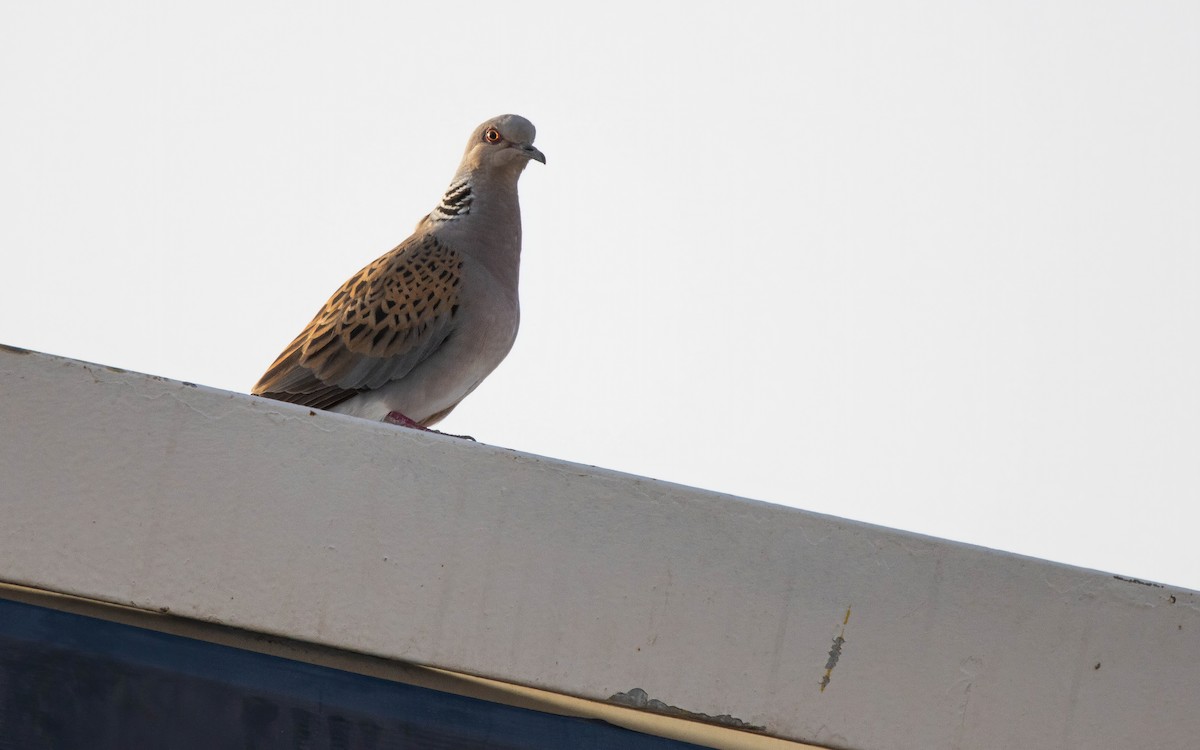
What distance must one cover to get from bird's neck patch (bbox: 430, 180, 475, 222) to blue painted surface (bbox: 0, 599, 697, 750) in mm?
2686

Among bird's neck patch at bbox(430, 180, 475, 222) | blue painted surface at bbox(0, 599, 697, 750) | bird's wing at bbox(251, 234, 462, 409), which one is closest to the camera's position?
blue painted surface at bbox(0, 599, 697, 750)

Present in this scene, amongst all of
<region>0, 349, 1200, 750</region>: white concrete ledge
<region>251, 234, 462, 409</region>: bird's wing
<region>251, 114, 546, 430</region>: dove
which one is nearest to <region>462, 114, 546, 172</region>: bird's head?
<region>251, 114, 546, 430</region>: dove

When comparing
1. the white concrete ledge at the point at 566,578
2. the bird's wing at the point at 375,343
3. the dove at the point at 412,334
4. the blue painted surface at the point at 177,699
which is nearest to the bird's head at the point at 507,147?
the dove at the point at 412,334

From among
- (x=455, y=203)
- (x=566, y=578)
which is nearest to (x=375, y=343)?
(x=455, y=203)

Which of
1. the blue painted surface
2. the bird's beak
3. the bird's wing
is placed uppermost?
the bird's beak

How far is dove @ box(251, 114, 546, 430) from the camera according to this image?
4.19 meters

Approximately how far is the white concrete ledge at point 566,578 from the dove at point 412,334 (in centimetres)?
208

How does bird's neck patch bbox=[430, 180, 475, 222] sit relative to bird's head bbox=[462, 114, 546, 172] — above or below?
below

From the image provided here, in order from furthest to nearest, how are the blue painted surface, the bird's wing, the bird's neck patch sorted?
the bird's neck patch, the bird's wing, the blue painted surface

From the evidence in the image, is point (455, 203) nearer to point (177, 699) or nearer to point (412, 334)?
point (412, 334)

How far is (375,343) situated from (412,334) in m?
0.12

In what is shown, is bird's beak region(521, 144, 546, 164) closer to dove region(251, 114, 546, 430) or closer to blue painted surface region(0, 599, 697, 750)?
dove region(251, 114, 546, 430)

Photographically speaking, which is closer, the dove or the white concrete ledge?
the white concrete ledge

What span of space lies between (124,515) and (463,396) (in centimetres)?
249
